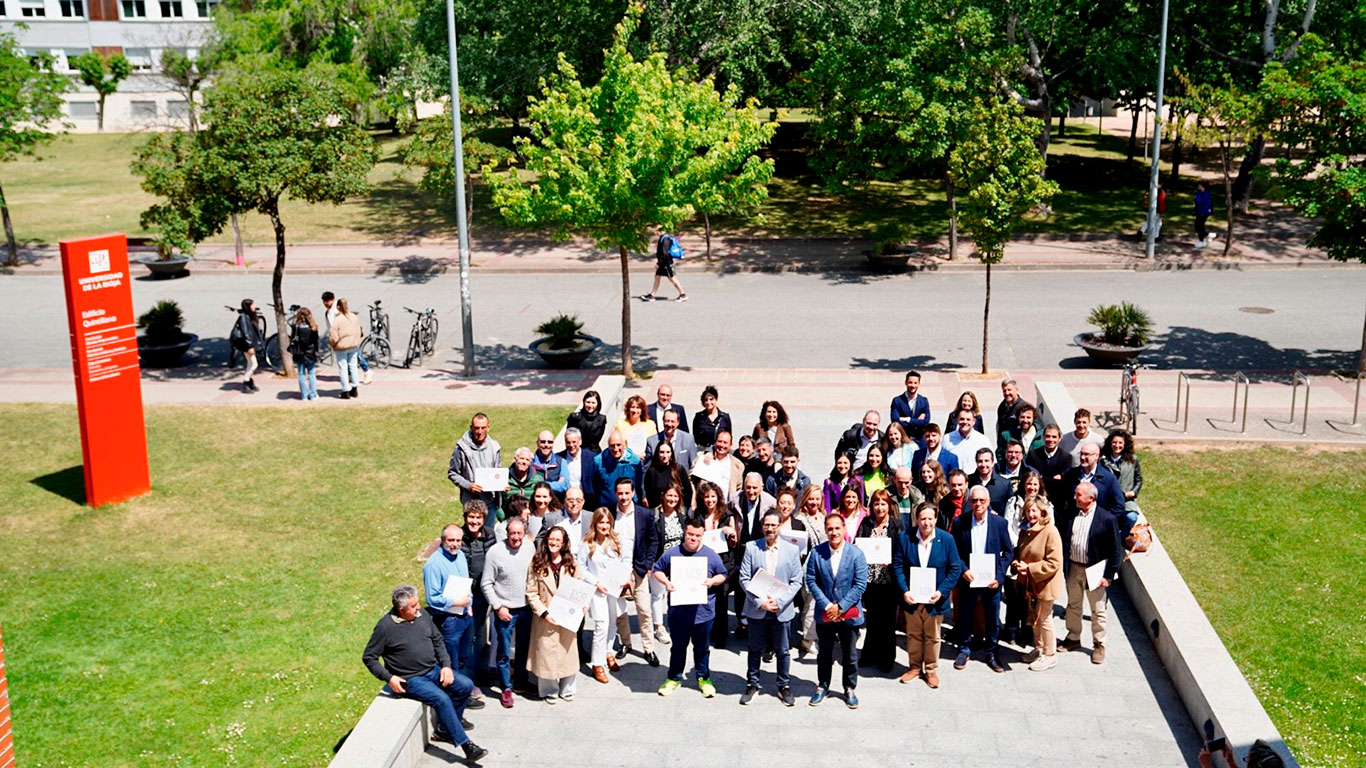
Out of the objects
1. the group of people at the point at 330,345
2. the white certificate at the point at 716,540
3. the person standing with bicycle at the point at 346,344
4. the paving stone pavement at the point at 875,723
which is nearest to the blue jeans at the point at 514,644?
the paving stone pavement at the point at 875,723

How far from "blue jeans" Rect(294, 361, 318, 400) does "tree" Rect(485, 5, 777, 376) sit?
154 inches

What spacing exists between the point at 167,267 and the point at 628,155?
56.3ft

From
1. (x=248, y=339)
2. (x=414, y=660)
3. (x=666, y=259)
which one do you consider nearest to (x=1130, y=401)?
(x=414, y=660)

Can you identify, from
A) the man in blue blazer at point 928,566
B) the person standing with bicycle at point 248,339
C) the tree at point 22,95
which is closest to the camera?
the man in blue blazer at point 928,566

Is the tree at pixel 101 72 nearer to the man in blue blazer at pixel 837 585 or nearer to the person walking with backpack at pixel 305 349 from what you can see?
the person walking with backpack at pixel 305 349

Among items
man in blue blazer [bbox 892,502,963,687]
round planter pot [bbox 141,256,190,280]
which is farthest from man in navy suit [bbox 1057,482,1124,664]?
round planter pot [bbox 141,256,190,280]

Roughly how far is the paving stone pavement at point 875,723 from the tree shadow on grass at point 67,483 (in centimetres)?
861

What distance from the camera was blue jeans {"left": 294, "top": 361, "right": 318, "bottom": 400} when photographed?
67.4ft

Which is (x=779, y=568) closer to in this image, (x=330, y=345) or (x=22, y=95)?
(x=330, y=345)

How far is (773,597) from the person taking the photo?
10.6 meters

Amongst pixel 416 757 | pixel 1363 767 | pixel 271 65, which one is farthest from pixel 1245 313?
pixel 271 65

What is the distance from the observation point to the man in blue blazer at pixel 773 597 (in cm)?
1059

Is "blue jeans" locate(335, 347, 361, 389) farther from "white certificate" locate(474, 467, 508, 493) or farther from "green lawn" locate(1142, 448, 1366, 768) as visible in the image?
"green lawn" locate(1142, 448, 1366, 768)

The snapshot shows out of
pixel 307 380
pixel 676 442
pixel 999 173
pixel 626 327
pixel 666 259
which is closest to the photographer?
pixel 676 442
